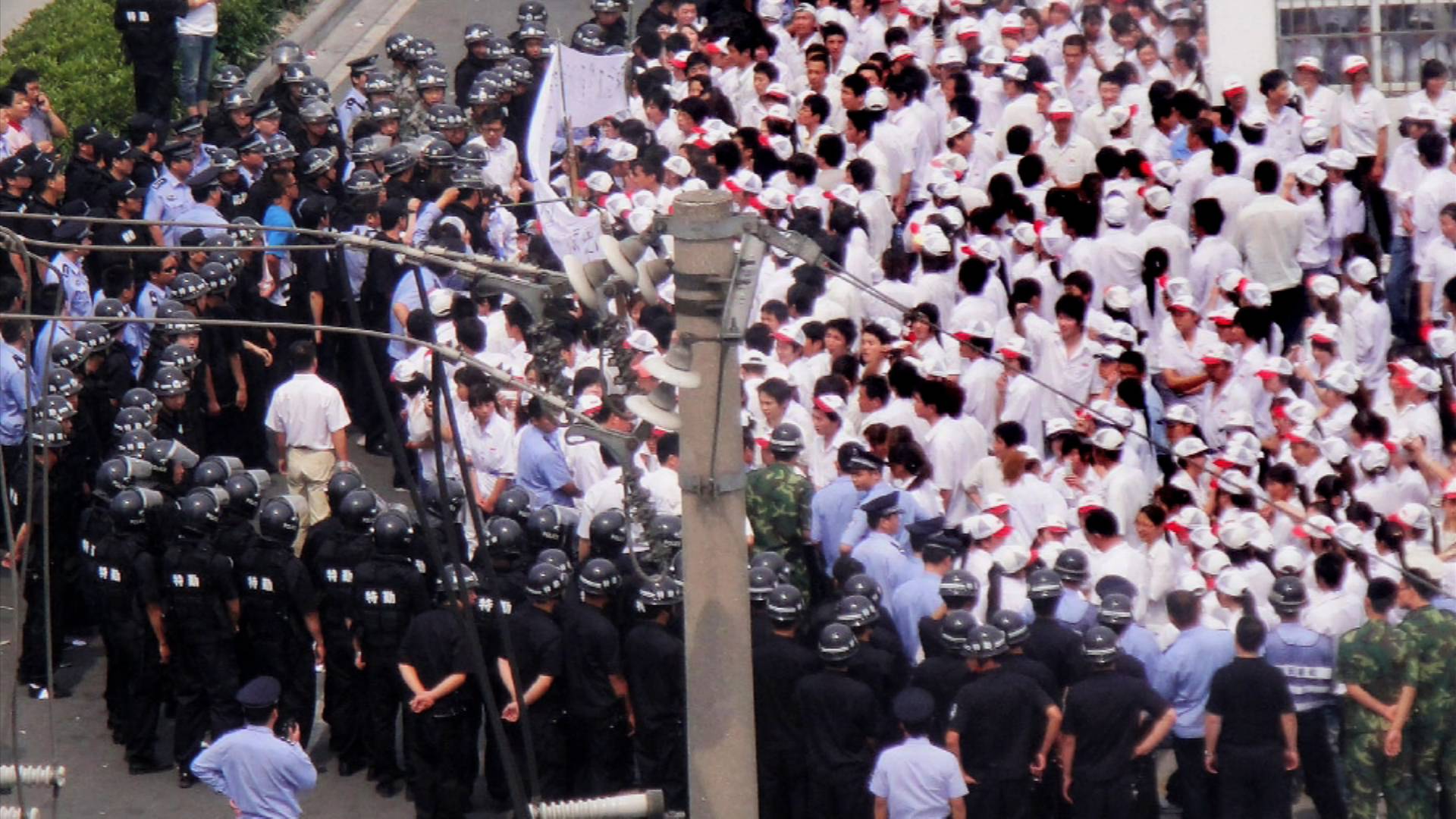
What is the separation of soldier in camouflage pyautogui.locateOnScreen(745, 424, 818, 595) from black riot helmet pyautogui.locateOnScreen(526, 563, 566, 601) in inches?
49.6

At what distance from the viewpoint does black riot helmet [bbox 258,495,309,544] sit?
1434 cm

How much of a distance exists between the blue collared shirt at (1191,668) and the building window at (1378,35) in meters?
7.97

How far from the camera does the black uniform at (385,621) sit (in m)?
14.1

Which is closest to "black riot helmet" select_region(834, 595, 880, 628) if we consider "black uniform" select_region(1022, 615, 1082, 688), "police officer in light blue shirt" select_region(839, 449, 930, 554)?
"black uniform" select_region(1022, 615, 1082, 688)

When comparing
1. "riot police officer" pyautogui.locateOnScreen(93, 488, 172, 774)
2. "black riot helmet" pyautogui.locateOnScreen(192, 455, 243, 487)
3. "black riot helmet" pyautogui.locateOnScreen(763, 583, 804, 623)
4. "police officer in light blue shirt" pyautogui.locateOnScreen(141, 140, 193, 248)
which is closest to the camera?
"black riot helmet" pyautogui.locateOnScreen(763, 583, 804, 623)

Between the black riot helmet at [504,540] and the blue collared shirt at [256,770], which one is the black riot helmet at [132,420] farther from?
the blue collared shirt at [256,770]

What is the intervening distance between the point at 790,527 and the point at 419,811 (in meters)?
2.51

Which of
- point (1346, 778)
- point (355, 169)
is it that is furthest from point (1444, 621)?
point (355, 169)

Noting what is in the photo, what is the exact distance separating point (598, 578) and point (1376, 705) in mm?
3948

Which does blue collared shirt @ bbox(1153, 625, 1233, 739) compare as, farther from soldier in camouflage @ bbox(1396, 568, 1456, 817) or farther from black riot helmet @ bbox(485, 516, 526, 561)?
black riot helmet @ bbox(485, 516, 526, 561)

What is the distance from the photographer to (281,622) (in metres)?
14.5

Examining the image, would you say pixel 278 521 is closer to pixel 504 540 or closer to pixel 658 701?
pixel 504 540

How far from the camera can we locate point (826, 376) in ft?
50.3

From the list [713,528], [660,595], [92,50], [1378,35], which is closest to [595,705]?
[660,595]
